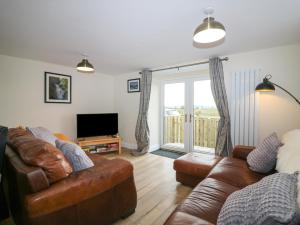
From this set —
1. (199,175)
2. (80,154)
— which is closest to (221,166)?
(199,175)

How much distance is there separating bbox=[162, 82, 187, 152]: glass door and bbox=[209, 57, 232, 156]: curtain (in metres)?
1.00

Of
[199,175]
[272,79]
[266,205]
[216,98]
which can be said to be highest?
[272,79]

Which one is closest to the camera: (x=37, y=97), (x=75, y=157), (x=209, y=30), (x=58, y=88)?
(x=209, y=30)

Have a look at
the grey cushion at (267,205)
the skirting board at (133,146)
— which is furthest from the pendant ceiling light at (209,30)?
the skirting board at (133,146)

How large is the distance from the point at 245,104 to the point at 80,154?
283cm

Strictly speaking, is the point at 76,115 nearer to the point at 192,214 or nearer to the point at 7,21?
the point at 7,21

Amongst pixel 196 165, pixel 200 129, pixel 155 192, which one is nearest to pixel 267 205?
pixel 196 165

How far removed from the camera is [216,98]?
3.18m

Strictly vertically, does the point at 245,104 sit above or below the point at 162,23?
below

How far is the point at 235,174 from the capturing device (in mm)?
1850

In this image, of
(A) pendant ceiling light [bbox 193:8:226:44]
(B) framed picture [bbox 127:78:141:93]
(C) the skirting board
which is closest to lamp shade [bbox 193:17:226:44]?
(A) pendant ceiling light [bbox 193:8:226:44]

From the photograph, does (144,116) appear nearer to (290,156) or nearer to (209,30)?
(209,30)

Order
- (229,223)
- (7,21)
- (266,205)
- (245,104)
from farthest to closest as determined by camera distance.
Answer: (245,104), (7,21), (229,223), (266,205)

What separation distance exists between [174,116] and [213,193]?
309cm
